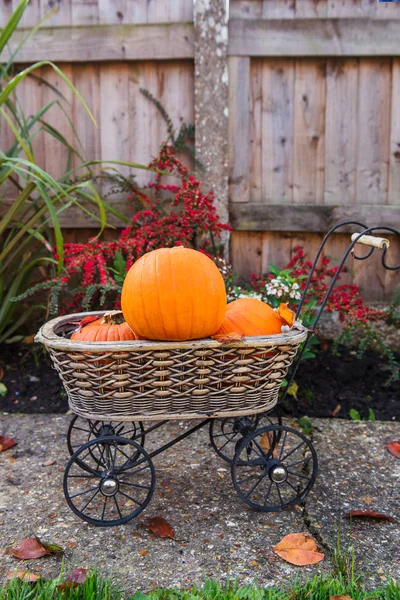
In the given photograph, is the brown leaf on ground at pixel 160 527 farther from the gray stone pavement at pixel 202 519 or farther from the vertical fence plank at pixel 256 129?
the vertical fence plank at pixel 256 129

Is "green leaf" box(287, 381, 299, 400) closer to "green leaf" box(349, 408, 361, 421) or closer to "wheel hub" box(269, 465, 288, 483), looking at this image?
"green leaf" box(349, 408, 361, 421)

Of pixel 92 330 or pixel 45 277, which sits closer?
pixel 92 330

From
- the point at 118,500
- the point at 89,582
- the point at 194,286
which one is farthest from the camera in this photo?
the point at 118,500

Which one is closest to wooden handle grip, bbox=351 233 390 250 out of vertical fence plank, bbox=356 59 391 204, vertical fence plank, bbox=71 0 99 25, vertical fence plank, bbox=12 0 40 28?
vertical fence plank, bbox=356 59 391 204

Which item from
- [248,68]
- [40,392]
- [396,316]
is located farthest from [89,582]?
[248,68]

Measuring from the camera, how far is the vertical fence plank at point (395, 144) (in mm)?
3527

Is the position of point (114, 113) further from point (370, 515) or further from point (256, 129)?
point (370, 515)

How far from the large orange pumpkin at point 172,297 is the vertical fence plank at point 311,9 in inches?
86.7

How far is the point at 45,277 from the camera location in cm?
368

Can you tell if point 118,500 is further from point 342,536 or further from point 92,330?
point 342,536

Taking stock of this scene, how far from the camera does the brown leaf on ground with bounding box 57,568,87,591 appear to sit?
167cm

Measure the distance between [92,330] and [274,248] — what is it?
1890mm

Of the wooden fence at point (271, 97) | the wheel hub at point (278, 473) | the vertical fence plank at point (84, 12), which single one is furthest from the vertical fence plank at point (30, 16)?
the wheel hub at point (278, 473)

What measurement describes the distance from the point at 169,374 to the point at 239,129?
2087 mm
